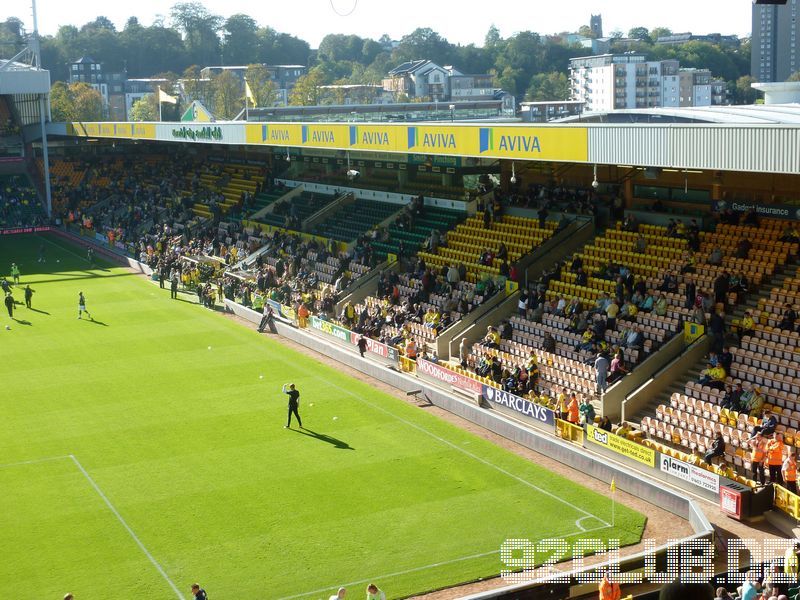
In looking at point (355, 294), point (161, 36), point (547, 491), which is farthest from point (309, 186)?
point (161, 36)

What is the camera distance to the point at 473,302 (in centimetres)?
3222

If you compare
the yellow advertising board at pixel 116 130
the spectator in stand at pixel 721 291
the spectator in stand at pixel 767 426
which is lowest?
the spectator in stand at pixel 767 426

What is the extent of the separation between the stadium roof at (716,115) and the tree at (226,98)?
8408 cm

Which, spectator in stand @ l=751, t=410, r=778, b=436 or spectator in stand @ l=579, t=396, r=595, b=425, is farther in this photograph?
spectator in stand @ l=579, t=396, r=595, b=425

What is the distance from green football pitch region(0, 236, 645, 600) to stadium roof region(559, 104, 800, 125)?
657 inches

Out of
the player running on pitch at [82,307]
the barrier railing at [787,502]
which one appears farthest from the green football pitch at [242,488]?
the player running on pitch at [82,307]

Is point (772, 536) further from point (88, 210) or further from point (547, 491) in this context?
point (88, 210)

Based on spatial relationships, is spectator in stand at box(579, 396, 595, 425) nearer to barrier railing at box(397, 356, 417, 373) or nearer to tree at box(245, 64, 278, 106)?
barrier railing at box(397, 356, 417, 373)

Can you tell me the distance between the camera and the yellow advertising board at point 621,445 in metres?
21.6

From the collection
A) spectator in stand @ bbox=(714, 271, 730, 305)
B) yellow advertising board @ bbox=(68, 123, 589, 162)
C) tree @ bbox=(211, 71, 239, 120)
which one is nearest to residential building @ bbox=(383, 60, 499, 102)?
tree @ bbox=(211, 71, 239, 120)

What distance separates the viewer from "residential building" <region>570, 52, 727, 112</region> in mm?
134125

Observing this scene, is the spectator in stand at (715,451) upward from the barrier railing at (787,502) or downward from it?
upward

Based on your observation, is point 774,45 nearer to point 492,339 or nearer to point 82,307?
point 82,307

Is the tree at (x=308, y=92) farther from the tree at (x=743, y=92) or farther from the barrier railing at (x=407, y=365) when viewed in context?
the barrier railing at (x=407, y=365)
